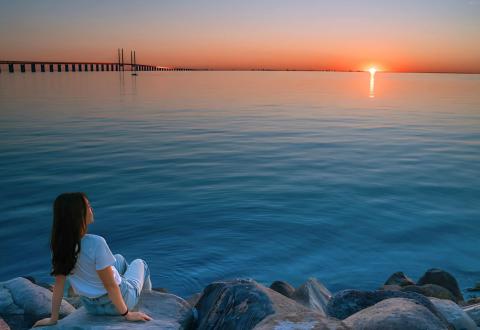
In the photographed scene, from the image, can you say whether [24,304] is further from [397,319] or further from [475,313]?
[475,313]

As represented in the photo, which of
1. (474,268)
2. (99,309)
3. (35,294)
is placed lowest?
(474,268)

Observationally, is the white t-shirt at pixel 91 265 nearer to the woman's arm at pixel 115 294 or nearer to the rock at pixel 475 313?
the woman's arm at pixel 115 294

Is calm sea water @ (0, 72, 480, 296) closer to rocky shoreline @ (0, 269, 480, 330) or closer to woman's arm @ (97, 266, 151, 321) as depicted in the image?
rocky shoreline @ (0, 269, 480, 330)

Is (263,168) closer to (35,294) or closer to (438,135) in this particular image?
(35,294)

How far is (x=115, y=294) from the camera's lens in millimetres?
4672

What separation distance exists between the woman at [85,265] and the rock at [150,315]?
87mm

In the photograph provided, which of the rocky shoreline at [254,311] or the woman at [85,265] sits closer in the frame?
the woman at [85,265]

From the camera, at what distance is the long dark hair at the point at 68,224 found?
169 inches

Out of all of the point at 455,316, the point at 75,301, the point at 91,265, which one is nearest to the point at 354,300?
the point at 455,316

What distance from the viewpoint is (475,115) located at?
128ft

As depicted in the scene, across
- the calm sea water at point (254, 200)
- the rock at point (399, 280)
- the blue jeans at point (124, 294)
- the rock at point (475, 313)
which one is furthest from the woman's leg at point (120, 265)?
the rock at point (399, 280)

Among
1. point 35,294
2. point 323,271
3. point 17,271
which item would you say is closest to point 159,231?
point 17,271

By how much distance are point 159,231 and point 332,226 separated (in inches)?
175

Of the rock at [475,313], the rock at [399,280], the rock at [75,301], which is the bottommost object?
the rock at [399,280]
